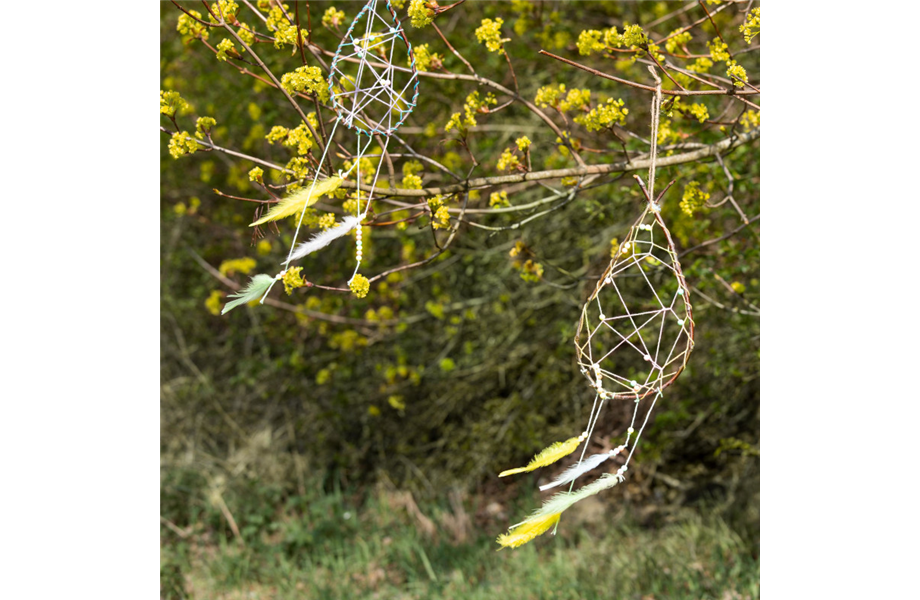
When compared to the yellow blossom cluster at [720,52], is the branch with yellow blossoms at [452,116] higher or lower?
lower

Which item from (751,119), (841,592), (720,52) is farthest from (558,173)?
(841,592)

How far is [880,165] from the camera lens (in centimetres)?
130

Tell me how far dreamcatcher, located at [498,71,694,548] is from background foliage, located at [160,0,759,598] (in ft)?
0.51

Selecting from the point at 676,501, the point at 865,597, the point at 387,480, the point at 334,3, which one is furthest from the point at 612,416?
the point at 865,597

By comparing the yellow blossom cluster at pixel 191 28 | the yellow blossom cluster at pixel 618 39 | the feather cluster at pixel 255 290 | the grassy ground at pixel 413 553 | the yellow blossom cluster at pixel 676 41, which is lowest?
the grassy ground at pixel 413 553

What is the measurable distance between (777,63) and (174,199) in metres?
4.69

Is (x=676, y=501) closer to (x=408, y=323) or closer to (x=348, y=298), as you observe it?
(x=408, y=323)

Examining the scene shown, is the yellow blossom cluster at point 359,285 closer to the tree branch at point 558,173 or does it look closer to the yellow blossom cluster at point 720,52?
the tree branch at point 558,173

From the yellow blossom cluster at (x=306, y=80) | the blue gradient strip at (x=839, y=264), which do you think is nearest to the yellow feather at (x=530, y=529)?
the blue gradient strip at (x=839, y=264)

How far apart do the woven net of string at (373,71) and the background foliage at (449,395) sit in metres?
0.29

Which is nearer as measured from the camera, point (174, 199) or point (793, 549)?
point (793, 549)

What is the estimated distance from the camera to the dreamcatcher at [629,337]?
124 cm

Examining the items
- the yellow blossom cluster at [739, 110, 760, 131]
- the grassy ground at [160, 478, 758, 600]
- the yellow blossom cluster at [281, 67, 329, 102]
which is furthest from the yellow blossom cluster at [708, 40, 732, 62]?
the grassy ground at [160, 478, 758, 600]

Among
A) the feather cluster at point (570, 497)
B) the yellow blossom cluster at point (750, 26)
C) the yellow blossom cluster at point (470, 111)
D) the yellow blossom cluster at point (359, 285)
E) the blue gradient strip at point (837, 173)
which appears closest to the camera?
the feather cluster at point (570, 497)
